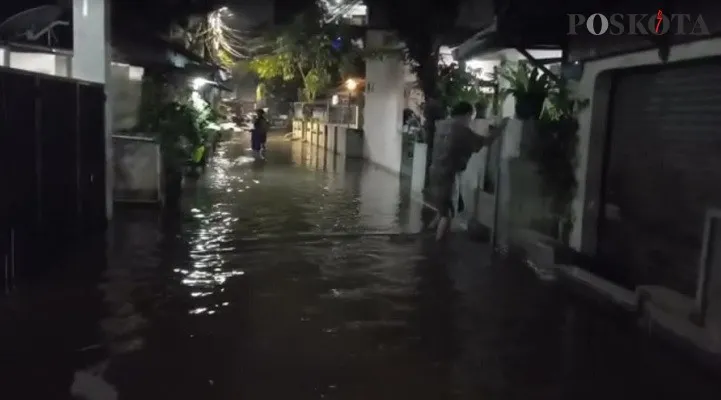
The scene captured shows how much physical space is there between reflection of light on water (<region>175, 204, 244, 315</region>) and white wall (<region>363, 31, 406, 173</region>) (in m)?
9.84

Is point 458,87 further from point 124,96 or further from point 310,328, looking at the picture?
A: point 310,328

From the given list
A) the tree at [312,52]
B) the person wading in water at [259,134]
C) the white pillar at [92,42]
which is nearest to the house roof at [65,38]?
the white pillar at [92,42]

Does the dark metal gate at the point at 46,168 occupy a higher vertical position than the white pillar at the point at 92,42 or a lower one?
lower

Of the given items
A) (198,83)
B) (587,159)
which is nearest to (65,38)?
(587,159)

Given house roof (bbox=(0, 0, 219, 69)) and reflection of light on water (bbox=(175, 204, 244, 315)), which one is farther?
house roof (bbox=(0, 0, 219, 69))

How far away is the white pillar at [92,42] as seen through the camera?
35.3 feet

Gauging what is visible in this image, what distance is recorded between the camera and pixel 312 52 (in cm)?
2561

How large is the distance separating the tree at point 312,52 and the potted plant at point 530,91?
39.2ft

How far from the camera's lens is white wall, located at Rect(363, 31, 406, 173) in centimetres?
2191

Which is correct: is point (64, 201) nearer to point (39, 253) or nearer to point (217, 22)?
point (39, 253)

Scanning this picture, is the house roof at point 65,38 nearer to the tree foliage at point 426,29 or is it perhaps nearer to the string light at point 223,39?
the tree foliage at point 426,29

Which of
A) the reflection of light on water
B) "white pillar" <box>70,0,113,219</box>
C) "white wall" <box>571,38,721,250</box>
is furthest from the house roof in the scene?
"white wall" <box>571,38,721,250</box>

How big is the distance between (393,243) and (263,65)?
24.7 meters

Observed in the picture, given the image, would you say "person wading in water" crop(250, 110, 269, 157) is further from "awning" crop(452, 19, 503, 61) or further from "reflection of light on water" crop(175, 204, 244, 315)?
"awning" crop(452, 19, 503, 61)
